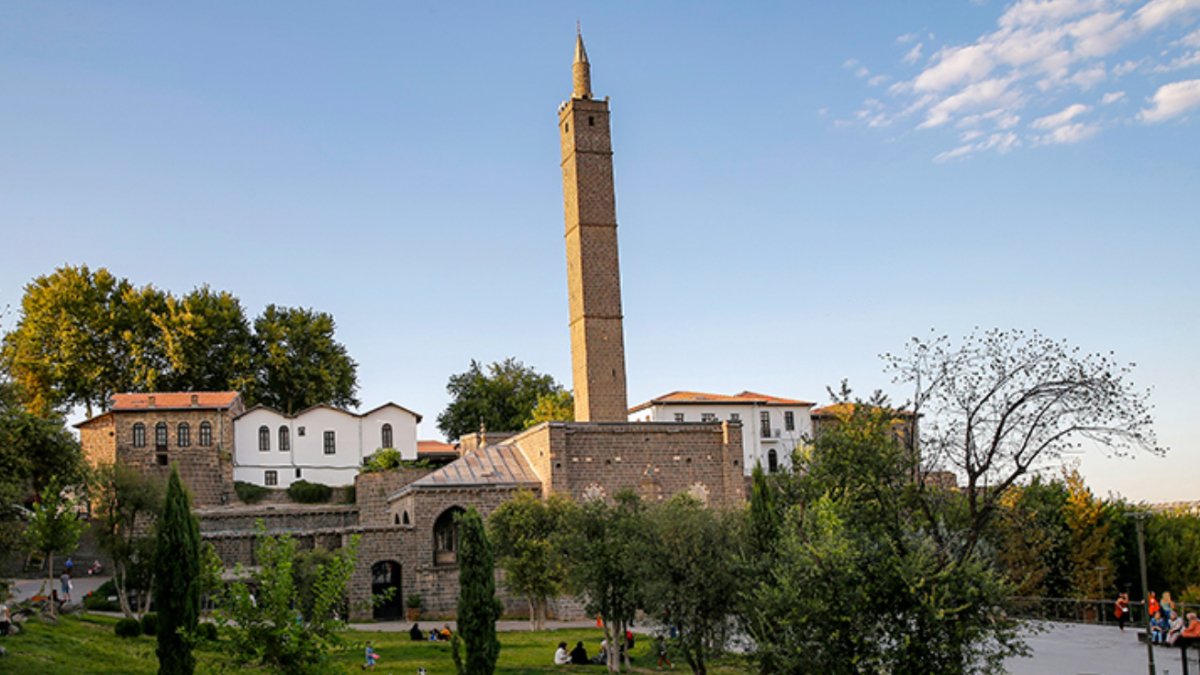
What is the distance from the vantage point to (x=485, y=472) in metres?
38.7

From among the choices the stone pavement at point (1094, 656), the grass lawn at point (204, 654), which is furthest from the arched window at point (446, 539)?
the stone pavement at point (1094, 656)

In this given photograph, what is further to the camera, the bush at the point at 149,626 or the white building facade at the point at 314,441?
the white building facade at the point at 314,441

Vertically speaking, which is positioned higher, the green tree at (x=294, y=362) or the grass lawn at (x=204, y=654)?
the green tree at (x=294, y=362)

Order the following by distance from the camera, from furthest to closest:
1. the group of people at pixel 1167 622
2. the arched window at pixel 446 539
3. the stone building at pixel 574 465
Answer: the arched window at pixel 446 539 → the stone building at pixel 574 465 → the group of people at pixel 1167 622

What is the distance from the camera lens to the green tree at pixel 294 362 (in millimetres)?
55000

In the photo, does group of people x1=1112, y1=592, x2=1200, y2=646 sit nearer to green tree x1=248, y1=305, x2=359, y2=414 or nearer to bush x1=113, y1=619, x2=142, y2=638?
bush x1=113, y1=619, x2=142, y2=638

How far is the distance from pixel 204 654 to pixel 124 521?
927cm

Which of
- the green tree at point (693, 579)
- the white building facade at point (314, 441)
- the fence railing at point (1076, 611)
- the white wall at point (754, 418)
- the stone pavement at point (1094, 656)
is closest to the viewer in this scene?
the stone pavement at point (1094, 656)

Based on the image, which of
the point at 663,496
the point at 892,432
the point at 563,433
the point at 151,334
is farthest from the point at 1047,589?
the point at 151,334

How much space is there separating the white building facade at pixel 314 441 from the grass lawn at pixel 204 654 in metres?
20.5

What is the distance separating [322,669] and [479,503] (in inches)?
942

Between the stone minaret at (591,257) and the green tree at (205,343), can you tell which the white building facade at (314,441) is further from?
the stone minaret at (591,257)

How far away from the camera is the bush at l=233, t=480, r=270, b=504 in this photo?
4641cm

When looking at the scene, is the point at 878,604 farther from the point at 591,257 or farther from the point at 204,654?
the point at 591,257
